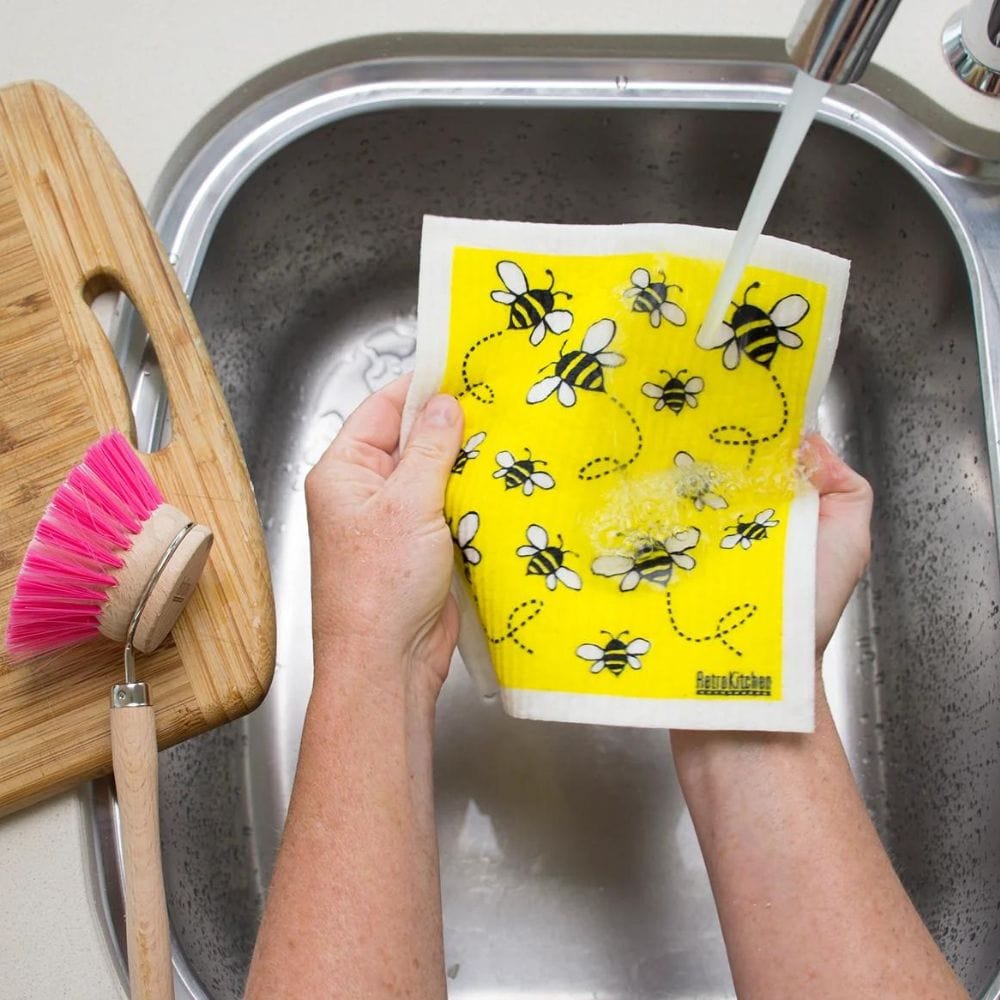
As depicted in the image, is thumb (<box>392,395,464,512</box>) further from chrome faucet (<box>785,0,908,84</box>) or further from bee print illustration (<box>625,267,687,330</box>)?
chrome faucet (<box>785,0,908,84</box>)

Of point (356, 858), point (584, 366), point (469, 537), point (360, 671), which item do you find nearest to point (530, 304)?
point (584, 366)

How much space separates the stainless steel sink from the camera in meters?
0.69

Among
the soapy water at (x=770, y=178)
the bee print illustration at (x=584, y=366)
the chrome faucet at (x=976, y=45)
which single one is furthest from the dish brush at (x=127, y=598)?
the chrome faucet at (x=976, y=45)

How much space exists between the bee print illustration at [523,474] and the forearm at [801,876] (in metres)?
0.20

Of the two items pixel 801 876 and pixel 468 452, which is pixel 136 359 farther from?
pixel 801 876

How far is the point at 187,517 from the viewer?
0.56m

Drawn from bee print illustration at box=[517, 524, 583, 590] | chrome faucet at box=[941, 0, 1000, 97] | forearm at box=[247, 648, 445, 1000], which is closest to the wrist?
forearm at box=[247, 648, 445, 1000]

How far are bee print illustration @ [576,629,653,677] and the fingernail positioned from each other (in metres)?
0.17

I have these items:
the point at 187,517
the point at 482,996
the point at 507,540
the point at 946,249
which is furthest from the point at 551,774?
the point at 946,249

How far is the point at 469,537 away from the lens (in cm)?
61

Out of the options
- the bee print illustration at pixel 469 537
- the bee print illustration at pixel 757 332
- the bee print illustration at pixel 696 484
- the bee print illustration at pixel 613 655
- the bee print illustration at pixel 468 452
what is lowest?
the bee print illustration at pixel 613 655

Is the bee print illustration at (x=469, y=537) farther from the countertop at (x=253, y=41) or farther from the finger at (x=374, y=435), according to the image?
the countertop at (x=253, y=41)

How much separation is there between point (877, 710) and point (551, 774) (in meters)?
0.29

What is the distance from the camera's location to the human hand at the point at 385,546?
596mm
